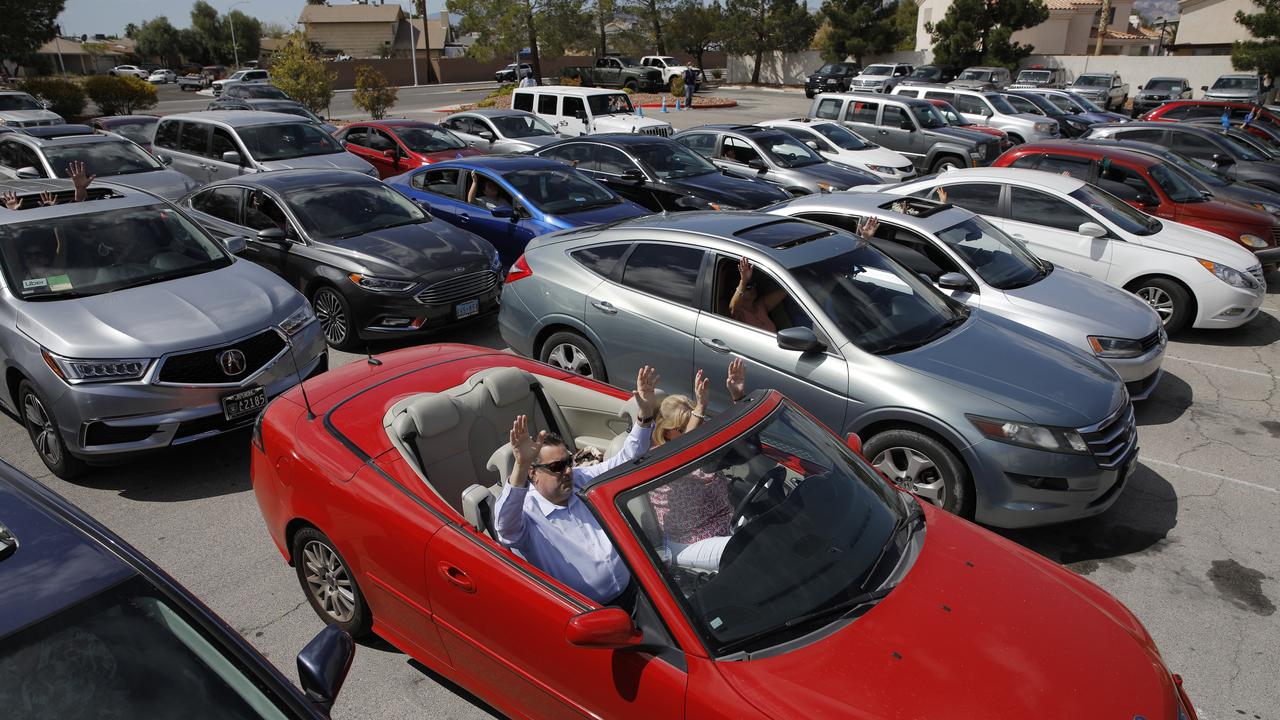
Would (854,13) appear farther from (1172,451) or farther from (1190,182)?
(1172,451)

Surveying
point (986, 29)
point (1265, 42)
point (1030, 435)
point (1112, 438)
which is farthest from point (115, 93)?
point (1265, 42)

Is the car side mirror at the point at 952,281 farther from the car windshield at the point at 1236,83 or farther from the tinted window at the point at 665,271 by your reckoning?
the car windshield at the point at 1236,83

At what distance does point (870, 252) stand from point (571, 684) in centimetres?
400

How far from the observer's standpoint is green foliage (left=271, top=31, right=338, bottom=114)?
2712cm

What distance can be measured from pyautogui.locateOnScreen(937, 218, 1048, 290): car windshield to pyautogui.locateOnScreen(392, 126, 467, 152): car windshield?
961cm

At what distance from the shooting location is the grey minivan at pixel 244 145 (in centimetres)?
1220

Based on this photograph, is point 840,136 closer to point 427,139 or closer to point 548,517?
point 427,139

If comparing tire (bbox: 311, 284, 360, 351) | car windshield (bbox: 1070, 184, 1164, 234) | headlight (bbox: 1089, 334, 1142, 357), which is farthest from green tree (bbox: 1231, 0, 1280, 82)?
tire (bbox: 311, 284, 360, 351)

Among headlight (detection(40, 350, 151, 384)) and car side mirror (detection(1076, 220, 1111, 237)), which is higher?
car side mirror (detection(1076, 220, 1111, 237))

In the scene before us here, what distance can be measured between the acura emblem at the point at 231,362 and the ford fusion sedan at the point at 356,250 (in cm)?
211

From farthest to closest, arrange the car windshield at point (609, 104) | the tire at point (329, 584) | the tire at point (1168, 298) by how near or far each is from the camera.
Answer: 1. the car windshield at point (609, 104)
2. the tire at point (1168, 298)
3. the tire at point (329, 584)

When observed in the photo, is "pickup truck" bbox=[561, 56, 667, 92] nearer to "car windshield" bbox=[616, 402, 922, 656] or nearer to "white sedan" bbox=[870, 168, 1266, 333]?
"white sedan" bbox=[870, 168, 1266, 333]

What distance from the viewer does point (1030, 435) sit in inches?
187

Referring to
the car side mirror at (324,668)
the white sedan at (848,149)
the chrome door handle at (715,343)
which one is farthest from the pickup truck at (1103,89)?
the car side mirror at (324,668)
